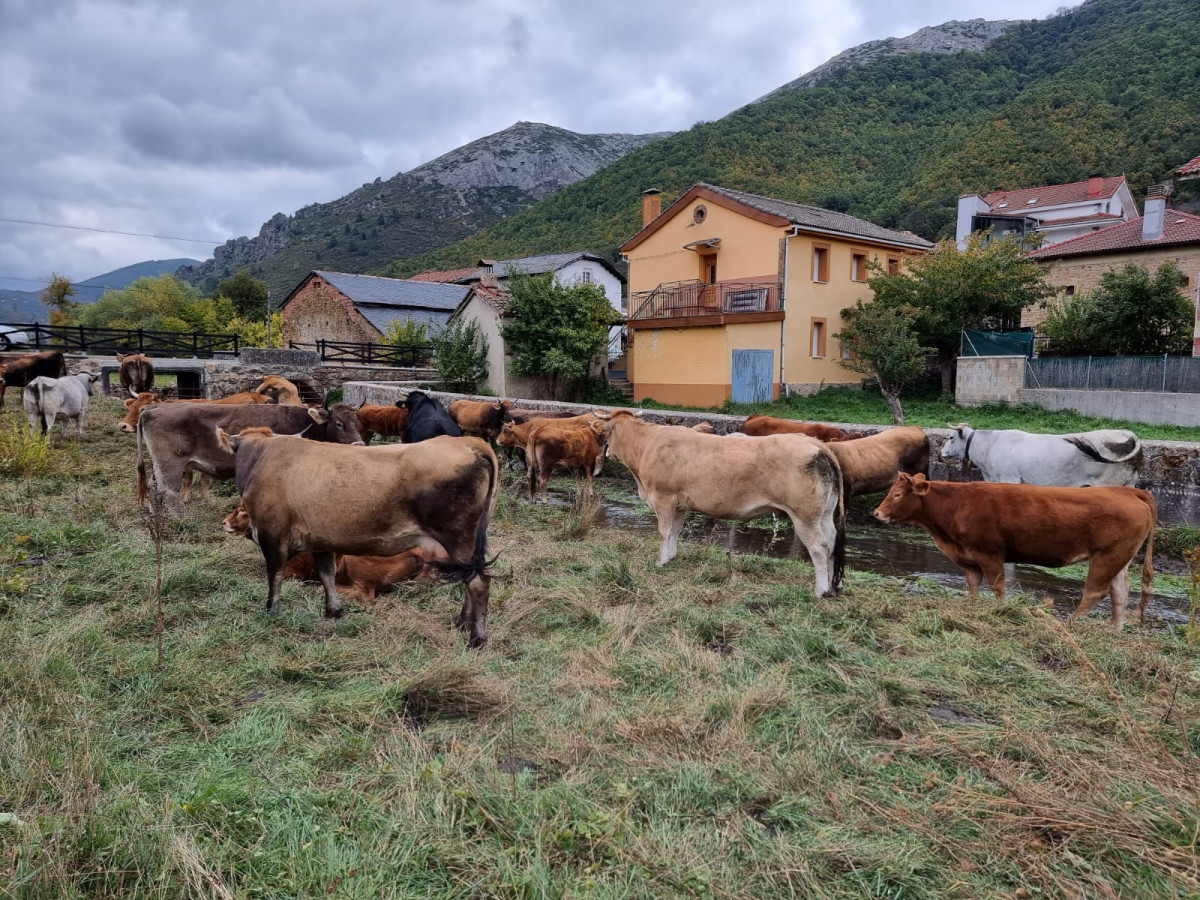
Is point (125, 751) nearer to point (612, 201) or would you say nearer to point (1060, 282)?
point (1060, 282)

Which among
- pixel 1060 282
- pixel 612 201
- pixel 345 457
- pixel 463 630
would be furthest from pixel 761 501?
pixel 612 201

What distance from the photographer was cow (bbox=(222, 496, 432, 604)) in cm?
616

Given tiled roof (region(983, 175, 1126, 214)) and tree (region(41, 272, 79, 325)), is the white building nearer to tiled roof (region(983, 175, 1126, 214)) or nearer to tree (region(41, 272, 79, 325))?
tiled roof (region(983, 175, 1126, 214))

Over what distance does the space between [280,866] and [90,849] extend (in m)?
0.62

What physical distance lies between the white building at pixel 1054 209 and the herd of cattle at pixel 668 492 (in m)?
41.9

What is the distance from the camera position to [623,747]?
338 centimetres

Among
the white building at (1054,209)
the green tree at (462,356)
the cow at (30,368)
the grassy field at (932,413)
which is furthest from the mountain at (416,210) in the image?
the grassy field at (932,413)

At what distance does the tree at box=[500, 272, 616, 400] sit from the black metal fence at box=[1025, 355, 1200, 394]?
46.6 feet

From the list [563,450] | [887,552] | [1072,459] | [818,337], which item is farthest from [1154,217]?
[563,450]

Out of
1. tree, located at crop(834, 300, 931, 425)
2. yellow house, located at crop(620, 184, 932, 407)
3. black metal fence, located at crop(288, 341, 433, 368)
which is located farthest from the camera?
black metal fence, located at crop(288, 341, 433, 368)

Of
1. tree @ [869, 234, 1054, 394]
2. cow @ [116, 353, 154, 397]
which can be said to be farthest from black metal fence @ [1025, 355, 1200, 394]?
cow @ [116, 353, 154, 397]

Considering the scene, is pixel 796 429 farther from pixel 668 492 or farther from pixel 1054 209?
pixel 1054 209

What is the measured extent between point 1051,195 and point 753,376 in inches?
1572

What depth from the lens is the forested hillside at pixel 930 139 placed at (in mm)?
52594
